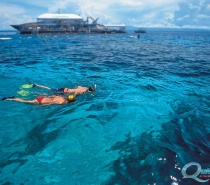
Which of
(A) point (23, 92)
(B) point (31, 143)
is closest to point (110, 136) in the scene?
(B) point (31, 143)

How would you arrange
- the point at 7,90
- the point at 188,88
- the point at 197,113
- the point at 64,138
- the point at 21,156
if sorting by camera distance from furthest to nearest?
the point at 188,88 < the point at 7,90 < the point at 197,113 < the point at 64,138 < the point at 21,156

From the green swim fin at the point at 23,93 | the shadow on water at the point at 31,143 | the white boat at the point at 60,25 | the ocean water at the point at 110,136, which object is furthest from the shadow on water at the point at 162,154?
the white boat at the point at 60,25

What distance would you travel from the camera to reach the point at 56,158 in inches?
287

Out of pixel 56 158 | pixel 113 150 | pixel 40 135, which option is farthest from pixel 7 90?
pixel 113 150

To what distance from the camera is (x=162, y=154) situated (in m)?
7.43

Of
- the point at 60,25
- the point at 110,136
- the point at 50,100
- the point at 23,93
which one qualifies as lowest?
the point at 110,136

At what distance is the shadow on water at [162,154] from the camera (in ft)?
20.7

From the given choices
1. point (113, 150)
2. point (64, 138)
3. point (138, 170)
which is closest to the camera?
point (138, 170)

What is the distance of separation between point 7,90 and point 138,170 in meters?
11.9

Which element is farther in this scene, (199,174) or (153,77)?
(153,77)

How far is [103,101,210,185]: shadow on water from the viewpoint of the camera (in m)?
6.32

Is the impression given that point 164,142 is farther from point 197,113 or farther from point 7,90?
point 7,90

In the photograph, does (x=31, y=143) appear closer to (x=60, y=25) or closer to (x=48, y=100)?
(x=48, y=100)

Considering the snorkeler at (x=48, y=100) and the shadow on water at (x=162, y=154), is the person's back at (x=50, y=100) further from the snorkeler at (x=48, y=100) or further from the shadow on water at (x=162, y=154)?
the shadow on water at (x=162, y=154)
